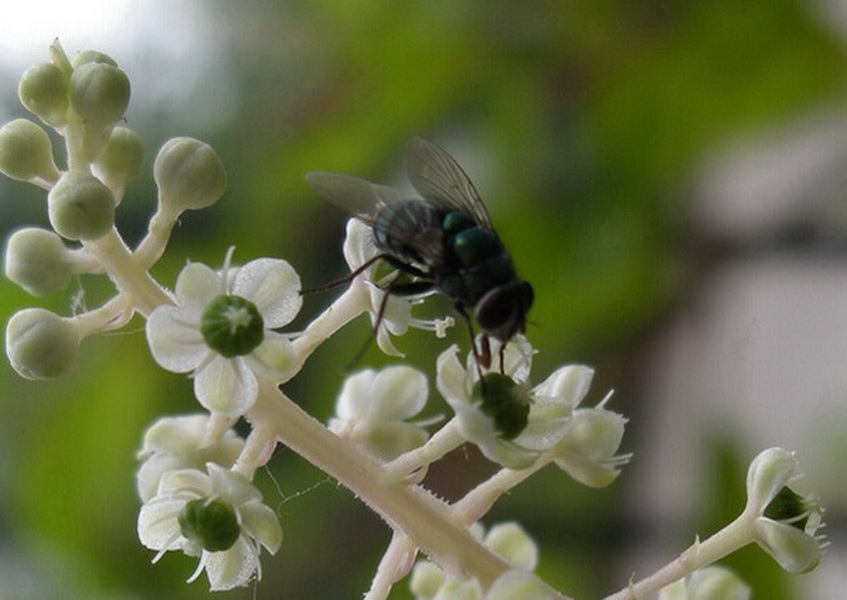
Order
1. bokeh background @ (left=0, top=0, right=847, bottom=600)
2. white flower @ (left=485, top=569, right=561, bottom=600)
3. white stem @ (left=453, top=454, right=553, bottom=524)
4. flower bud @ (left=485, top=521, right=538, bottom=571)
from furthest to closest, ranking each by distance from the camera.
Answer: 1. bokeh background @ (left=0, top=0, right=847, bottom=600)
2. flower bud @ (left=485, top=521, right=538, bottom=571)
3. white stem @ (left=453, top=454, right=553, bottom=524)
4. white flower @ (left=485, top=569, right=561, bottom=600)

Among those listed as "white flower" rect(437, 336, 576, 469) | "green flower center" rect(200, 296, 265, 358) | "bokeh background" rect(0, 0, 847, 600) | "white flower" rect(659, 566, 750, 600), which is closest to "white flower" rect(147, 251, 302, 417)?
"green flower center" rect(200, 296, 265, 358)

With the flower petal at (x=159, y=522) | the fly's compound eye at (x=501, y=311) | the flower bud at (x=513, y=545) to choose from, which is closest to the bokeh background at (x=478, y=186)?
the flower bud at (x=513, y=545)

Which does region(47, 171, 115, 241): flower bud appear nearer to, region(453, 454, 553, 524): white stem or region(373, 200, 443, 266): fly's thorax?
region(373, 200, 443, 266): fly's thorax

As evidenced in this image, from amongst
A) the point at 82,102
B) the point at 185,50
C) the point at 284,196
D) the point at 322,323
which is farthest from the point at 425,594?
the point at 185,50

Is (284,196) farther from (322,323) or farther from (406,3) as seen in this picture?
(322,323)

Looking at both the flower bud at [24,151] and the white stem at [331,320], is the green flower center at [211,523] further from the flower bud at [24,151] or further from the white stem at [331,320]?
the flower bud at [24,151]

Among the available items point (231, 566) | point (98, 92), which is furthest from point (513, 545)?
point (98, 92)
